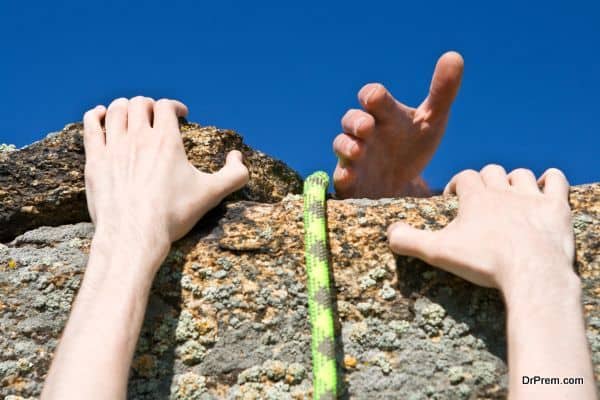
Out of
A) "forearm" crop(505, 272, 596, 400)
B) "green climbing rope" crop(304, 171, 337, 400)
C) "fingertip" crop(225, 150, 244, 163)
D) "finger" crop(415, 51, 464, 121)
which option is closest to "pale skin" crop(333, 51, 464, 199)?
"finger" crop(415, 51, 464, 121)

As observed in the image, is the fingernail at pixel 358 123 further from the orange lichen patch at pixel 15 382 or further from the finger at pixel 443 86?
the orange lichen patch at pixel 15 382

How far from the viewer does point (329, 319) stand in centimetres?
188

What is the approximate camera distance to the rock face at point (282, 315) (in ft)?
6.20

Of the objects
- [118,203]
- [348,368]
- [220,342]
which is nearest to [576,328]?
[348,368]

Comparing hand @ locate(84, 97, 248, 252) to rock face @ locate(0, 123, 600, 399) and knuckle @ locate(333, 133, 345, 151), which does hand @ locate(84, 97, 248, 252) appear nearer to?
rock face @ locate(0, 123, 600, 399)

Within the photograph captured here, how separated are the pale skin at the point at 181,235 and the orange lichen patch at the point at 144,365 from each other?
0.49 ft

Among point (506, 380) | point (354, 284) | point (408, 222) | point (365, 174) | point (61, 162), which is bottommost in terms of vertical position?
point (506, 380)

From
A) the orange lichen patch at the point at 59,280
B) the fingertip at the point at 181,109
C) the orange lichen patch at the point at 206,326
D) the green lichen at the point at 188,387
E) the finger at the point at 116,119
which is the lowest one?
the green lichen at the point at 188,387

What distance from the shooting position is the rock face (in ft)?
6.20

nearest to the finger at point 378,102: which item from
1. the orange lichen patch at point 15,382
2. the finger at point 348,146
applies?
the finger at point 348,146

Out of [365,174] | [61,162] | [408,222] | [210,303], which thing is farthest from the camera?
→ [365,174]

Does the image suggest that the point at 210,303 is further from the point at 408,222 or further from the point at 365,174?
the point at 365,174

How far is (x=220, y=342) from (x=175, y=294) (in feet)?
0.67

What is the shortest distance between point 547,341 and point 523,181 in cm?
60
